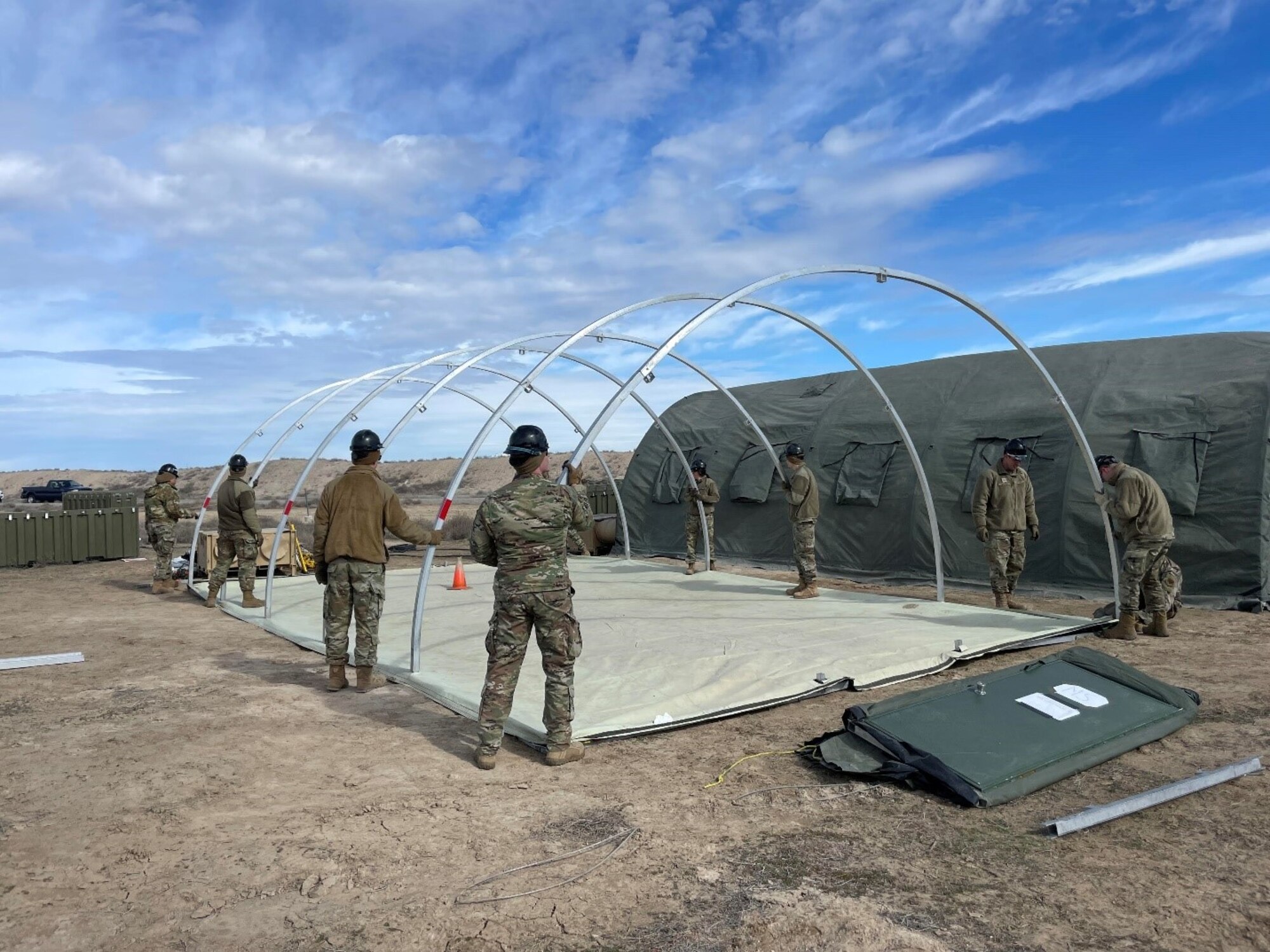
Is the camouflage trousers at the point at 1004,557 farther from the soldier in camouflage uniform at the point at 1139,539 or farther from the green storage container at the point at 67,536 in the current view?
the green storage container at the point at 67,536

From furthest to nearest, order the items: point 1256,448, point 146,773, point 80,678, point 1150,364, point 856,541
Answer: point 856,541, point 1150,364, point 1256,448, point 80,678, point 146,773

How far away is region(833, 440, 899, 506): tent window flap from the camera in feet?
47.8

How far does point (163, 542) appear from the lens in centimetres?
1359

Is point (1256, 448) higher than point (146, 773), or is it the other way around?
point (1256, 448)

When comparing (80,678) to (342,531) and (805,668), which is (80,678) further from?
(805,668)

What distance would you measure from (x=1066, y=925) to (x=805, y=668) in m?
3.86

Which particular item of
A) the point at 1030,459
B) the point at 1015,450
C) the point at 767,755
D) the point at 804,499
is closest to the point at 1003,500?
the point at 1015,450

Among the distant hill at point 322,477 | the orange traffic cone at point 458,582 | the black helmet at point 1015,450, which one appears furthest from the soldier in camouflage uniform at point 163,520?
the distant hill at point 322,477

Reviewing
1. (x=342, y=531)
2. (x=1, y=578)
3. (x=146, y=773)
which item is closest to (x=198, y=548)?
(x=1, y=578)

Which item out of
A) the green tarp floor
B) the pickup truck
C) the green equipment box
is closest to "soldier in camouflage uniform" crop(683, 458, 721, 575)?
the green tarp floor

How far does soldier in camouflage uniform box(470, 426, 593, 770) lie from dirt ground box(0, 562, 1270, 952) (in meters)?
0.28

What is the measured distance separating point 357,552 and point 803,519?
6.37 m

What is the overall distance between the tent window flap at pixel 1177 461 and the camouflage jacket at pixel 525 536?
916 cm

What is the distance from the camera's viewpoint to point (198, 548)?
49.4ft
